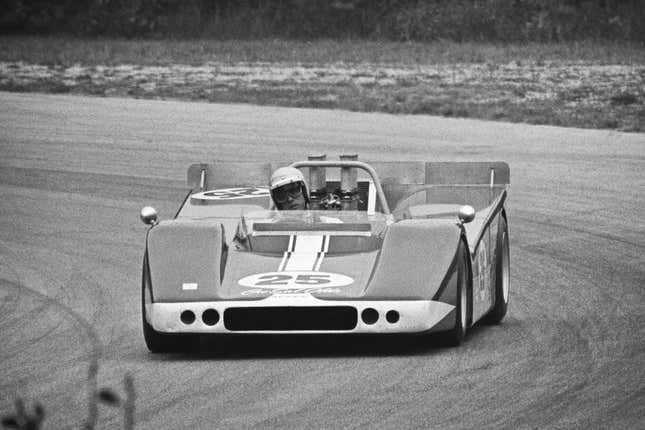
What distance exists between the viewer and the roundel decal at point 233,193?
873 centimetres

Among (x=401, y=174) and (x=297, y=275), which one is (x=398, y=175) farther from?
(x=297, y=275)

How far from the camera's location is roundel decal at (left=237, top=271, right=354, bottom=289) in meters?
6.88

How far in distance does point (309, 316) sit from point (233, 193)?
2.25 meters

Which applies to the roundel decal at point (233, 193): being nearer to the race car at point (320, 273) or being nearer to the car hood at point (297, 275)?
the race car at point (320, 273)

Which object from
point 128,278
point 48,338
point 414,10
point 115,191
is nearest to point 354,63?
point 414,10

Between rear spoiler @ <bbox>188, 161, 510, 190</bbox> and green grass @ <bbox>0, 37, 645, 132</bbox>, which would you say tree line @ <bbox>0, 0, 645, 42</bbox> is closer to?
green grass @ <bbox>0, 37, 645, 132</bbox>

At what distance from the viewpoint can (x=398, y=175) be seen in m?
9.40

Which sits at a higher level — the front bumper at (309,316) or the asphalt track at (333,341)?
the front bumper at (309,316)

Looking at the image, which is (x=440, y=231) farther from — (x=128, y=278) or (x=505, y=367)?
(x=128, y=278)

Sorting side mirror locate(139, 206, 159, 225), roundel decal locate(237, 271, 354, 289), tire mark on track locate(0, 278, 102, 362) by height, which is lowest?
tire mark on track locate(0, 278, 102, 362)

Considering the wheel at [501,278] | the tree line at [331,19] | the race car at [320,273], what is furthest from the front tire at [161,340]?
the tree line at [331,19]

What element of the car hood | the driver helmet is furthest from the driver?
the car hood

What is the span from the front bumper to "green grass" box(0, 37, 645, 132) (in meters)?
14.1

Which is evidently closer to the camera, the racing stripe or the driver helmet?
the racing stripe
